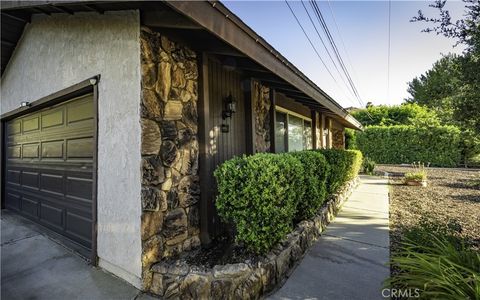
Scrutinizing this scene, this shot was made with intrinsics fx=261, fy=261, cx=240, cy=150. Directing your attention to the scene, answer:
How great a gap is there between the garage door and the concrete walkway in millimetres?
3030

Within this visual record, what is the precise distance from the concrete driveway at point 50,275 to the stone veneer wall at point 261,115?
10.8 ft

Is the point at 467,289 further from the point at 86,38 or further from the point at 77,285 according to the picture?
the point at 86,38

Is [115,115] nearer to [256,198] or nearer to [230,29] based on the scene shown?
[230,29]

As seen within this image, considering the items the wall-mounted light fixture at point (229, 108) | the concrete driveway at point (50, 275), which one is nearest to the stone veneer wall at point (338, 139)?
the wall-mounted light fixture at point (229, 108)

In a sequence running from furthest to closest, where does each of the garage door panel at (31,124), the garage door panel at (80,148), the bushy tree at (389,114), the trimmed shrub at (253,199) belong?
1. the bushy tree at (389,114)
2. the garage door panel at (31,124)
3. the garage door panel at (80,148)
4. the trimmed shrub at (253,199)

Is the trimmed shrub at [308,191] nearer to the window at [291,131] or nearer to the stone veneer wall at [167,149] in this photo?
the stone veneer wall at [167,149]

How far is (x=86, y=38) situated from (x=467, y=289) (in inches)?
194

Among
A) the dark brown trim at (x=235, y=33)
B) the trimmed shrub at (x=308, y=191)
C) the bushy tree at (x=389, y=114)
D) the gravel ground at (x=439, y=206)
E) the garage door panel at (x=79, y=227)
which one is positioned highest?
the bushy tree at (x=389, y=114)

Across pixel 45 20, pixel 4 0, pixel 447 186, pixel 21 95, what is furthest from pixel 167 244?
pixel 447 186

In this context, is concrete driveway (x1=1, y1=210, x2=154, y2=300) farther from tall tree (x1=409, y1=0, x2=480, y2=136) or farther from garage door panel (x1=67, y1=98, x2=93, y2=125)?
tall tree (x1=409, y1=0, x2=480, y2=136)

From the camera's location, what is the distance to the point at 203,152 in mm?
3594

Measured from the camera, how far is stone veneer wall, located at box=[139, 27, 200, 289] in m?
2.90

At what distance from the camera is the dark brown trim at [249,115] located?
16.3ft

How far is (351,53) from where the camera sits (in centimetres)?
1059
